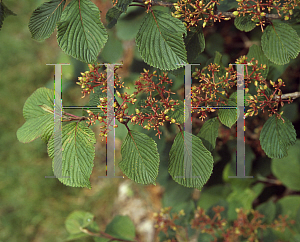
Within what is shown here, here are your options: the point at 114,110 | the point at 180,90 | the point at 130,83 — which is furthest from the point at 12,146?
the point at 114,110

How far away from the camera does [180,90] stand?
1.36 metres

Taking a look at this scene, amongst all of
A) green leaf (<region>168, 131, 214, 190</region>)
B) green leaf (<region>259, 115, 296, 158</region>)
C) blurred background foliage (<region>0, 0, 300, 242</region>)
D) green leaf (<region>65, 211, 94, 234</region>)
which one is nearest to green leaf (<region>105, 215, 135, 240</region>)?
green leaf (<region>65, 211, 94, 234</region>)

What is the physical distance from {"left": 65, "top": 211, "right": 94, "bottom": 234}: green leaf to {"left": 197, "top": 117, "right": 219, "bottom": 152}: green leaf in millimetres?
683

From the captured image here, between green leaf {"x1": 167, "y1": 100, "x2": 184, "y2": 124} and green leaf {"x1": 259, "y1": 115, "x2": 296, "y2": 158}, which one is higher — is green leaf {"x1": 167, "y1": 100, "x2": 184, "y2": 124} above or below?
above

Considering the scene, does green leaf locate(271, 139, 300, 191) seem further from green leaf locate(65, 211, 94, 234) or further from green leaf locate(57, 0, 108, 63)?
green leaf locate(57, 0, 108, 63)

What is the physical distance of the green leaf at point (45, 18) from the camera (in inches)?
30.0

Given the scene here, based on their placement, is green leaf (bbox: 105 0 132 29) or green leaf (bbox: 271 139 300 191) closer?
green leaf (bbox: 105 0 132 29)

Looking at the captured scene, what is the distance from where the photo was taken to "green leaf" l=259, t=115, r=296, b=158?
2.57 feet

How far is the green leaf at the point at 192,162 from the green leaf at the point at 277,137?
180mm

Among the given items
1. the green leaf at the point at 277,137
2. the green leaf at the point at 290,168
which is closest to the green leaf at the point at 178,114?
the green leaf at the point at 277,137

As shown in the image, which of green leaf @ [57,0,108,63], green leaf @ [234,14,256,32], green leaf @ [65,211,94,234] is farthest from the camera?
green leaf @ [65,211,94,234]

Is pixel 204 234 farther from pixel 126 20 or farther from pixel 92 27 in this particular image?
pixel 126 20

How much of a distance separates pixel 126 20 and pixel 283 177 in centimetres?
123

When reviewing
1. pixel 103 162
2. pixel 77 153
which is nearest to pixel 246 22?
pixel 77 153
